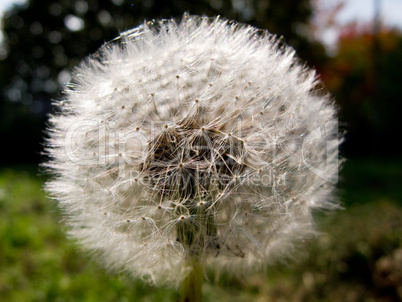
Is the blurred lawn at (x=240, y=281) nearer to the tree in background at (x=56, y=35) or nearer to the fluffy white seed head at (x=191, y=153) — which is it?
the fluffy white seed head at (x=191, y=153)

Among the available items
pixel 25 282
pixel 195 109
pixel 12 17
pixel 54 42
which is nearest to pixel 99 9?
pixel 54 42

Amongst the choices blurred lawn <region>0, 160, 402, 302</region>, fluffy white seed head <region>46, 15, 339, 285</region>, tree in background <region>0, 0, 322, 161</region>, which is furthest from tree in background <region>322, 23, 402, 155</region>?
fluffy white seed head <region>46, 15, 339, 285</region>

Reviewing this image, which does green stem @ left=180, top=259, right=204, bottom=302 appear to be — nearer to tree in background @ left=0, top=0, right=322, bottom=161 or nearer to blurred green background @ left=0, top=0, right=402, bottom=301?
blurred green background @ left=0, top=0, right=402, bottom=301

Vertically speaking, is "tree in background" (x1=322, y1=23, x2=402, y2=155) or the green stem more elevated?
"tree in background" (x1=322, y1=23, x2=402, y2=155)

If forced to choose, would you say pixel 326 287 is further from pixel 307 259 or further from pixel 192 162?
pixel 192 162

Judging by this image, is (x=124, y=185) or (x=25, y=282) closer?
(x=124, y=185)
